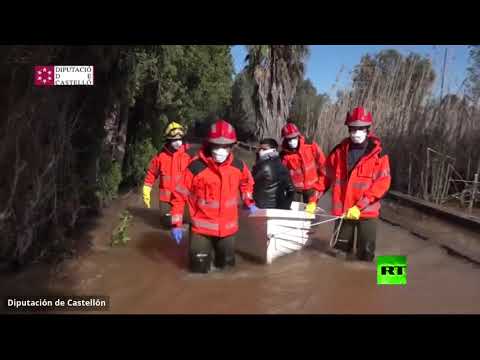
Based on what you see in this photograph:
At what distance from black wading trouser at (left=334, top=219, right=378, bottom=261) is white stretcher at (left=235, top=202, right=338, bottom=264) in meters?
0.26

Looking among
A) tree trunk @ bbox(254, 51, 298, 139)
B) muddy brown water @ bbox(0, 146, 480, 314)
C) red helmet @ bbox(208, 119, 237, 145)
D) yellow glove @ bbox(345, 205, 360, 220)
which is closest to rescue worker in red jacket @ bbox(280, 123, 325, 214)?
muddy brown water @ bbox(0, 146, 480, 314)

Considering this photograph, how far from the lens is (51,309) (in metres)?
3.51

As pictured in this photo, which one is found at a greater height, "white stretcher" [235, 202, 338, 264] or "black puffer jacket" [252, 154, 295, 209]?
"black puffer jacket" [252, 154, 295, 209]

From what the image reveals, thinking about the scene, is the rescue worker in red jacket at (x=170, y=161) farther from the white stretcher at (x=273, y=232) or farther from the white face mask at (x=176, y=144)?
the white stretcher at (x=273, y=232)

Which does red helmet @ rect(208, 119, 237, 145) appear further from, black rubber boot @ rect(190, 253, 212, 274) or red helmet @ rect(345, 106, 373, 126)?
→ red helmet @ rect(345, 106, 373, 126)

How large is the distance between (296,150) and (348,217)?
1945mm

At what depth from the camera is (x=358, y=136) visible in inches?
184

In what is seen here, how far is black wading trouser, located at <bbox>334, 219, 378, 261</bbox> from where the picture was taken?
15.9 ft

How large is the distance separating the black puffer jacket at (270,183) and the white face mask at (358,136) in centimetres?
105

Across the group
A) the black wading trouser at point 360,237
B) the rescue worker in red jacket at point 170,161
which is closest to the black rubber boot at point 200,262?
the black wading trouser at point 360,237

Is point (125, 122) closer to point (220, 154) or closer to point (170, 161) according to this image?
point (170, 161)

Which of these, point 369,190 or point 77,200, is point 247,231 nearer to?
point 369,190

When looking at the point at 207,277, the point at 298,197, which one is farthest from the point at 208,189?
the point at 298,197

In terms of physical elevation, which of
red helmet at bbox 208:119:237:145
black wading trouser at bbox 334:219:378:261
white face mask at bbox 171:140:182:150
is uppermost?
red helmet at bbox 208:119:237:145
